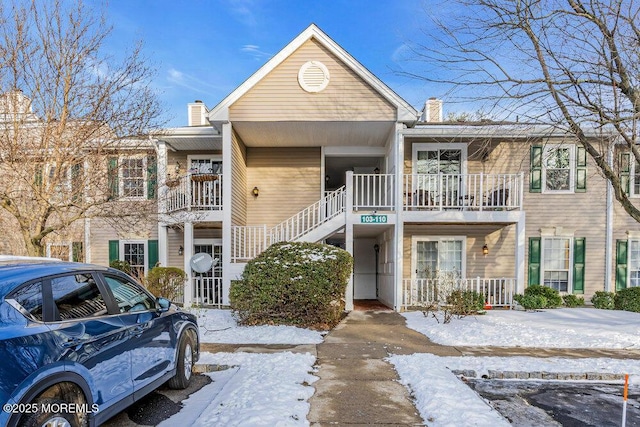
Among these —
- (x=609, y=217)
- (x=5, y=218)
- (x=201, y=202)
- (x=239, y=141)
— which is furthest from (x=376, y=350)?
(x=609, y=217)

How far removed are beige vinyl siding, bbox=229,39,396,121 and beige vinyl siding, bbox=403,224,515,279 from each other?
13.3 ft

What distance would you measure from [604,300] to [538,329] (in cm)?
457

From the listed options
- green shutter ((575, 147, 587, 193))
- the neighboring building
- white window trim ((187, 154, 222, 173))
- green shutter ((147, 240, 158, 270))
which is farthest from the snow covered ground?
white window trim ((187, 154, 222, 173))

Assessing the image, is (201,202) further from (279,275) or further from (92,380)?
(92,380)

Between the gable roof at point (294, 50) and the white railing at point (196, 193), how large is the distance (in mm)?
1771

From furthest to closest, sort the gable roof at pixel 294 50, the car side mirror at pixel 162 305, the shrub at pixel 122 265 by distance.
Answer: the shrub at pixel 122 265, the gable roof at pixel 294 50, the car side mirror at pixel 162 305

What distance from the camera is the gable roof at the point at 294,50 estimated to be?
382 inches

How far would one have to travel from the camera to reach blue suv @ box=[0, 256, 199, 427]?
2.30 meters

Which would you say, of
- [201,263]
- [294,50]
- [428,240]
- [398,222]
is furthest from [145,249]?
[428,240]

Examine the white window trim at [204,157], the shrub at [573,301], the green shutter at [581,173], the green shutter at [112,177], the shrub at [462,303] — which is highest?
the white window trim at [204,157]

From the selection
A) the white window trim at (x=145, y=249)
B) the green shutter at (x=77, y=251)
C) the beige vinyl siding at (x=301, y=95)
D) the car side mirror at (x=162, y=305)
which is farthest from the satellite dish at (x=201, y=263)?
the car side mirror at (x=162, y=305)

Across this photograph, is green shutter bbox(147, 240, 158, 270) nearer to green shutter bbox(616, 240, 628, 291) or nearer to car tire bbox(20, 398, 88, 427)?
car tire bbox(20, 398, 88, 427)

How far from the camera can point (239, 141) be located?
11109 mm

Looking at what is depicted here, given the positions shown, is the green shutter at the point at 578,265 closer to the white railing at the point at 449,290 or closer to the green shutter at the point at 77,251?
the white railing at the point at 449,290
